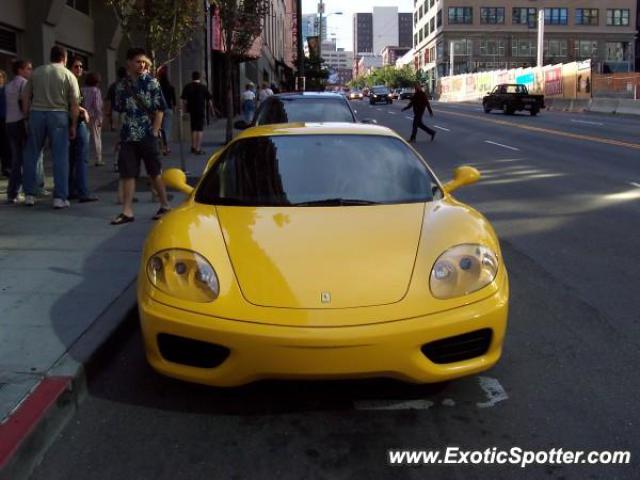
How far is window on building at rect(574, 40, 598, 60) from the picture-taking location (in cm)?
10475

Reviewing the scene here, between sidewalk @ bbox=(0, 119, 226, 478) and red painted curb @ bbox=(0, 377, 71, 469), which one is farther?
sidewalk @ bbox=(0, 119, 226, 478)

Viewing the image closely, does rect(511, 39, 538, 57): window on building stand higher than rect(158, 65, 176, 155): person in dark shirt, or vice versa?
rect(511, 39, 538, 57): window on building

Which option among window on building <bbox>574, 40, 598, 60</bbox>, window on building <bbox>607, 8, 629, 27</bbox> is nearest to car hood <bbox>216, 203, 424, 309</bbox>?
window on building <bbox>574, 40, 598, 60</bbox>

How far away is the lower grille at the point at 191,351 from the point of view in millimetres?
3482

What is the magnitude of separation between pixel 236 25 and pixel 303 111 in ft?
23.1

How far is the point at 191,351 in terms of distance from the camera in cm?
358

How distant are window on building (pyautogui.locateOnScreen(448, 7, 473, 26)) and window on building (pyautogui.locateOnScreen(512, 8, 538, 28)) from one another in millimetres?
6237

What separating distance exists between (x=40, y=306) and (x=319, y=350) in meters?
2.57

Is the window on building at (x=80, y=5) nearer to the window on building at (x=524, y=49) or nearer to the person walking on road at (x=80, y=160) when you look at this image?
the person walking on road at (x=80, y=160)

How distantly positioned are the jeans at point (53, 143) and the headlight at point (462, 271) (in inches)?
241

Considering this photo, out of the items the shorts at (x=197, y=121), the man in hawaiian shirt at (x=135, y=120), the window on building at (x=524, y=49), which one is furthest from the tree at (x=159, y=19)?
the window on building at (x=524, y=49)

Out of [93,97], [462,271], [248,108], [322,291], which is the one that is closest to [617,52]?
[248,108]

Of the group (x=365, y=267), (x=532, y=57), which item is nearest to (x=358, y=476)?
(x=365, y=267)

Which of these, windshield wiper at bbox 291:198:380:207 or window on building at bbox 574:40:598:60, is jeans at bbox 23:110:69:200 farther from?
window on building at bbox 574:40:598:60
